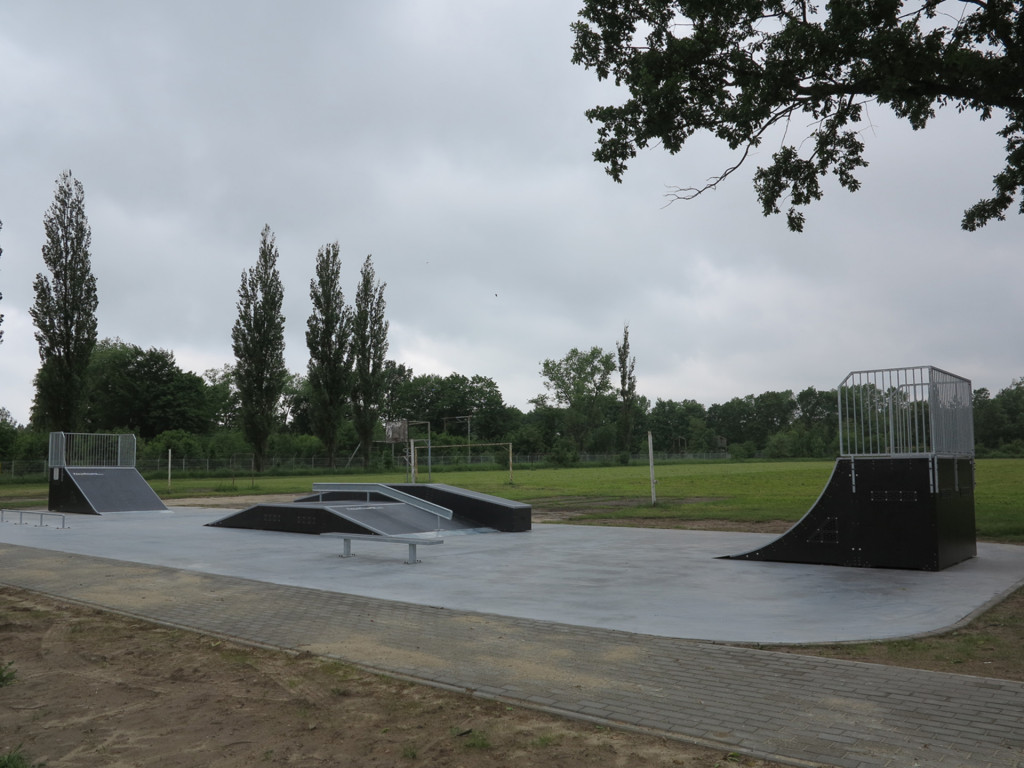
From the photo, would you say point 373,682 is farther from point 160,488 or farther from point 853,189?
point 160,488

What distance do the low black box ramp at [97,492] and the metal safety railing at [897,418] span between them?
19701mm

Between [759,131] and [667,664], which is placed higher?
[759,131]

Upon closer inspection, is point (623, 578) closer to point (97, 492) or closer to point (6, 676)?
point (6, 676)

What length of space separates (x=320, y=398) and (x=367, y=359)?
18.1 feet

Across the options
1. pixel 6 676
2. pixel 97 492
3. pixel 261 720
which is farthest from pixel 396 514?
pixel 97 492

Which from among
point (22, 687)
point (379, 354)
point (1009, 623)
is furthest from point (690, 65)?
point (379, 354)

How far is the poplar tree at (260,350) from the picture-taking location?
1982 inches

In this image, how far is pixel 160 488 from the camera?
36.6m

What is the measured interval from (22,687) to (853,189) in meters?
13.8

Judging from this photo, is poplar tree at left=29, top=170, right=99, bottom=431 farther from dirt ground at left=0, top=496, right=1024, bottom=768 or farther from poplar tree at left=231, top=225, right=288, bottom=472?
dirt ground at left=0, top=496, right=1024, bottom=768

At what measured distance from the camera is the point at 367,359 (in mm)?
59219

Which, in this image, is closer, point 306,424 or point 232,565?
point 232,565

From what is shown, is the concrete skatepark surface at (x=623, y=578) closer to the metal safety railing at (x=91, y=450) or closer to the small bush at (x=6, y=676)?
the small bush at (x=6, y=676)

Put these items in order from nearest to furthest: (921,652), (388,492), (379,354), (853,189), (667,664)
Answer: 1. (667,664)
2. (921,652)
3. (853,189)
4. (388,492)
5. (379,354)
